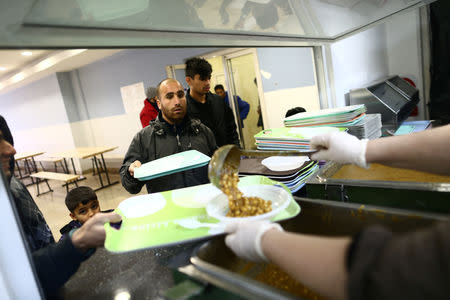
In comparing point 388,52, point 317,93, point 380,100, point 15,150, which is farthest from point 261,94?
point 388,52

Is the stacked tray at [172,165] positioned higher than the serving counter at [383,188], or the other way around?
the stacked tray at [172,165]

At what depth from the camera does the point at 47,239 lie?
755mm

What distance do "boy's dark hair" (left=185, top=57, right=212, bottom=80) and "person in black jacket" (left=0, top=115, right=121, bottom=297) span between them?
3.11ft

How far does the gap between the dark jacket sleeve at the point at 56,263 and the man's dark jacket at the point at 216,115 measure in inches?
40.3

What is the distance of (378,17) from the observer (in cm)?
206

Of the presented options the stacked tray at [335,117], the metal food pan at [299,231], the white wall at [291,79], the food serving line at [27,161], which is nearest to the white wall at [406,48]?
the white wall at [291,79]

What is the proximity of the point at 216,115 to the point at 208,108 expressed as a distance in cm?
7

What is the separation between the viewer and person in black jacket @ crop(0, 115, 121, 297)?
0.69 metres

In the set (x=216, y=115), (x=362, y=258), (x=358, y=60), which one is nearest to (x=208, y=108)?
(x=216, y=115)

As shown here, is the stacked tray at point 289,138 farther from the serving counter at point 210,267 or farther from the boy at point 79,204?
the boy at point 79,204

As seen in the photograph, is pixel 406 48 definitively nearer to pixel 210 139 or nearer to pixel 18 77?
pixel 210 139

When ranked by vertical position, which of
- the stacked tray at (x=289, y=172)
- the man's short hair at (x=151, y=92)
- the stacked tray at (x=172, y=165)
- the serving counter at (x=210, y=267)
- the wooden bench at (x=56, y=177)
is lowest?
the serving counter at (x=210, y=267)

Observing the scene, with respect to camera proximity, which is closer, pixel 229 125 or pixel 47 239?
pixel 47 239

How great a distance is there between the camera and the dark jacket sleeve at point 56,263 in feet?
2.35
